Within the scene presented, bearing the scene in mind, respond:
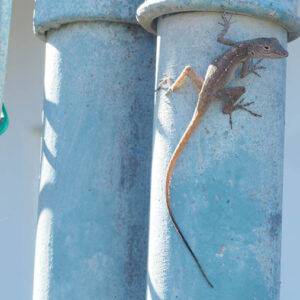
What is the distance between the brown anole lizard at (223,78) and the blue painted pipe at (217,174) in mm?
19

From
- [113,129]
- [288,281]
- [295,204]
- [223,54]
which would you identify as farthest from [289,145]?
[223,54]

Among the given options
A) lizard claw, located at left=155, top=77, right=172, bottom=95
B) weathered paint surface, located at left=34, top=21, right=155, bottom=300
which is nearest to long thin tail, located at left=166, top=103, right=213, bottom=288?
lizard claw, located at left=155, top=77, right=172, bottom=95

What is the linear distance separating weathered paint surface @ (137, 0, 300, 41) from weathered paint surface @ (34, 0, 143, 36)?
0.28 m

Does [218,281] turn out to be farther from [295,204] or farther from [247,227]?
[295,204]

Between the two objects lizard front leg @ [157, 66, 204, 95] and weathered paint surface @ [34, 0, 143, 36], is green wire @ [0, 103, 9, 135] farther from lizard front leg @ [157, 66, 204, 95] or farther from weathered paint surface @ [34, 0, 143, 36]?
lizard front leg @ [157, 66, 204, 95]

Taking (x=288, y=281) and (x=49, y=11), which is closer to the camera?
(x=49, y=11)

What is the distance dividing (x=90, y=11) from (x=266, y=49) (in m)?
0.68

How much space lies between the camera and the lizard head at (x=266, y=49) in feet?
7.76

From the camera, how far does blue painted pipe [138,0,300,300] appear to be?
223cm

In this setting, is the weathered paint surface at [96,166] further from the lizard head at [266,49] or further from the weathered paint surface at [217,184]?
the lizard head at [266,49]

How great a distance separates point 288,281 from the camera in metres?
4.13

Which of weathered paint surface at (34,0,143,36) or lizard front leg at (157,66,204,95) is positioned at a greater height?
weathered paint surface at (34,0,143,36)

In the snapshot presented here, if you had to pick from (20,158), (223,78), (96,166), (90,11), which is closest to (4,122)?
(96,166)

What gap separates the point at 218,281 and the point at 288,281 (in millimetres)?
2019
